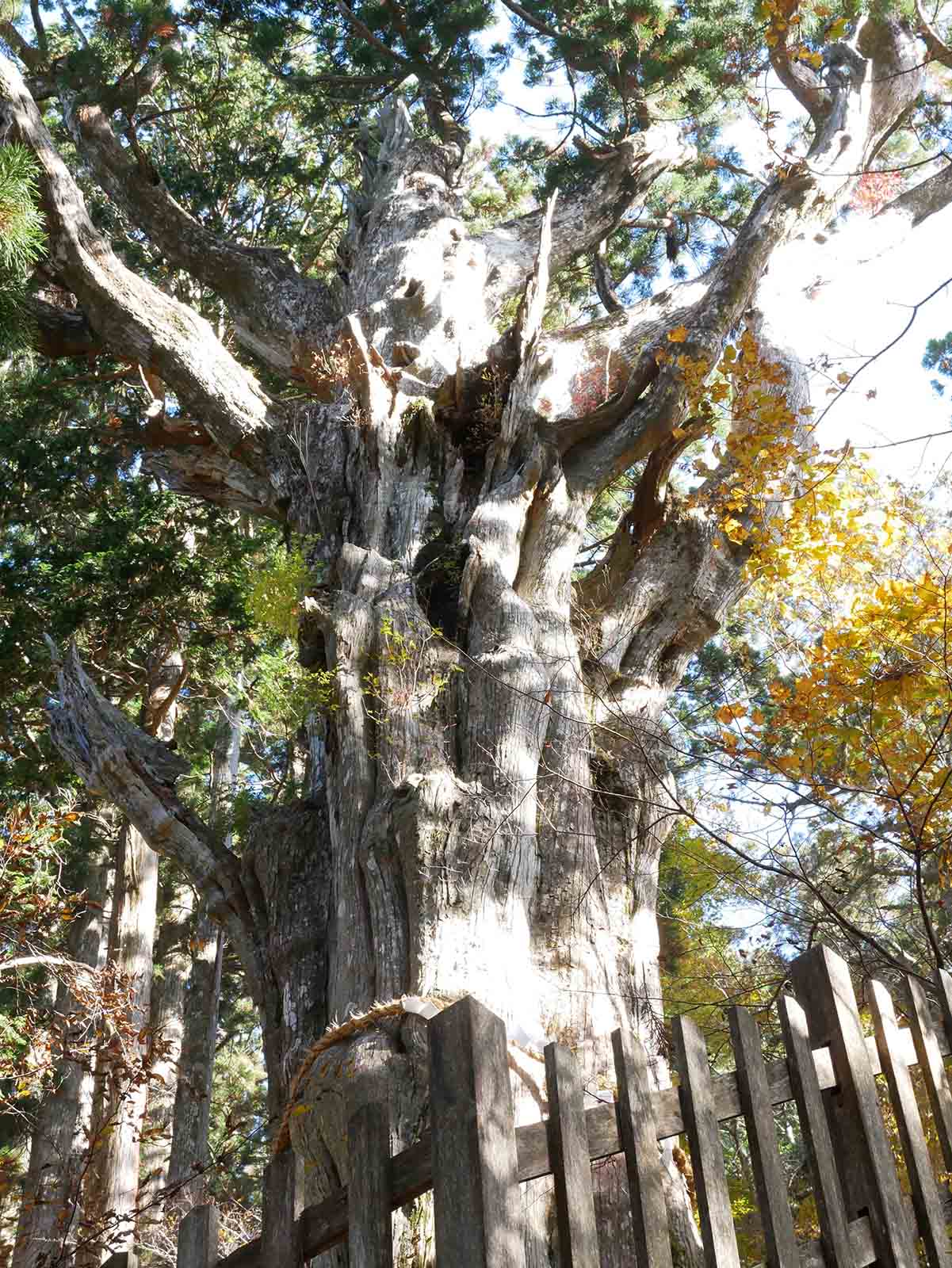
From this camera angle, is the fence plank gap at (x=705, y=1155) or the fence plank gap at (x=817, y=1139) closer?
the fence plank gap at (x=705, y=1155)

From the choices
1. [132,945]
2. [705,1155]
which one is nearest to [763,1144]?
[705,1155]

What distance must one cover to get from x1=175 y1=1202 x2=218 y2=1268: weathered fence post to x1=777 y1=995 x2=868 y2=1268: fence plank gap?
130 centimetres

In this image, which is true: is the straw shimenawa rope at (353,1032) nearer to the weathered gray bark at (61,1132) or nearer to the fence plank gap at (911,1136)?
the fence plank gap at (911,1136)

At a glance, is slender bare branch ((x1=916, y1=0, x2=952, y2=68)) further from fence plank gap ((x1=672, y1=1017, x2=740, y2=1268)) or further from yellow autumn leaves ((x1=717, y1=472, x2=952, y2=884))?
fence plank gap ((x1=672, y1=1017, x2=740, y2=1268))

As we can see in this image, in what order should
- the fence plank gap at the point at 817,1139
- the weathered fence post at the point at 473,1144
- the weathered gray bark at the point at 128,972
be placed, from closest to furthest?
the weathered fence post at the point at 473,1144 < the fence plank gap at the point at 817,1139 < the weathered gray bark at the point at 128,972

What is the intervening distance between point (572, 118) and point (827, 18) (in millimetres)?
2663

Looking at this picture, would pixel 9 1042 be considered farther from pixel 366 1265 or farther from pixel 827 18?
pixel 827 18

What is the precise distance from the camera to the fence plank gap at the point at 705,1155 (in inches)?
78.2

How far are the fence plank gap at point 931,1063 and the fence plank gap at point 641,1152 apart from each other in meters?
0.87

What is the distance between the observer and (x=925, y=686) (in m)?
5.62

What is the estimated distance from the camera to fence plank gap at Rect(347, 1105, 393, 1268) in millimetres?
1944

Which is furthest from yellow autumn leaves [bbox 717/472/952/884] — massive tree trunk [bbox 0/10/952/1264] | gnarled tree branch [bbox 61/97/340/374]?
gnarled tree branch [bbox 61/97/340/374]

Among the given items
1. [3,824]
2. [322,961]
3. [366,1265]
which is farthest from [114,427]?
[366,1265]

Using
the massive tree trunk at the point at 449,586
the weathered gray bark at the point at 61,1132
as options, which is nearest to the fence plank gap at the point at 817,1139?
the massive tree trunk at the point at 449,586
